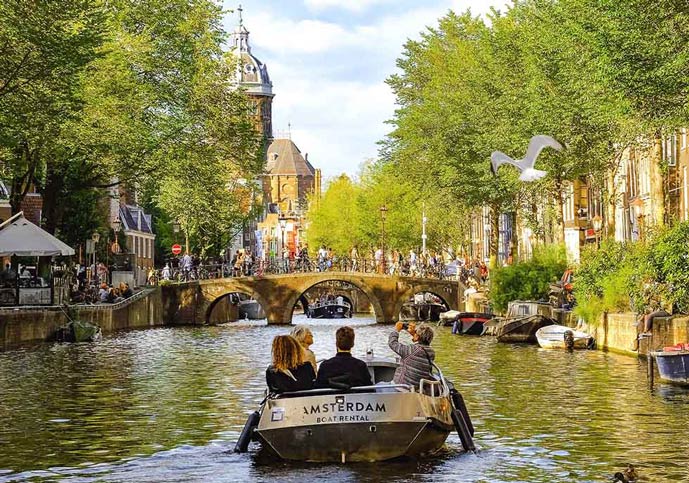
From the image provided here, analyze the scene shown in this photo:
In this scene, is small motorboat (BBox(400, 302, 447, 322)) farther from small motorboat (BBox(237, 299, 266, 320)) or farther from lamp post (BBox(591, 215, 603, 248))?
lamp post (BBox(591, 215, 603, 248))

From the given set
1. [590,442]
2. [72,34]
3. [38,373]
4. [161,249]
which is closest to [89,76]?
[72,34]

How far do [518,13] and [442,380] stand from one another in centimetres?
4505

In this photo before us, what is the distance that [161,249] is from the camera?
132 metres

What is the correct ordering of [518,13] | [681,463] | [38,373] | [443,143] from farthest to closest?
[443,143] → [518,13] → [38,373] → [681,463]

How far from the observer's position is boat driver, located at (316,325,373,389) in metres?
18.7

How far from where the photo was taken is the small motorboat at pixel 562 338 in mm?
45469

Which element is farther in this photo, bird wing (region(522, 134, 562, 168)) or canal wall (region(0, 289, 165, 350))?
canal wall (region(0, 289, 165, 350))

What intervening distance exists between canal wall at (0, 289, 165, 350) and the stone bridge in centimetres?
326

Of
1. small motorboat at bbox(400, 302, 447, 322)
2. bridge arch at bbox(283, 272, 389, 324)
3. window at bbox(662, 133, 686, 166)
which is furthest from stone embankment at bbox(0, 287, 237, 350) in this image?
window at bbox(662, 133, 686, 166)

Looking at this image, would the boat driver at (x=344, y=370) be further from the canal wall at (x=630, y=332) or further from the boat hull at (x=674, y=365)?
the canal wall at (x=630, y=332)

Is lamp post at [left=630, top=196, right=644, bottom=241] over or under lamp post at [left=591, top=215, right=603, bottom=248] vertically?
over

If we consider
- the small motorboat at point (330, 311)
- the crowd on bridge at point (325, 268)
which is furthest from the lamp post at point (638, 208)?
the small motorboat at point (330, 311)

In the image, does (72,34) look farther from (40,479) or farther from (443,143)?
(443,143)

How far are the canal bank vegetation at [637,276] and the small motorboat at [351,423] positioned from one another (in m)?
19.1
